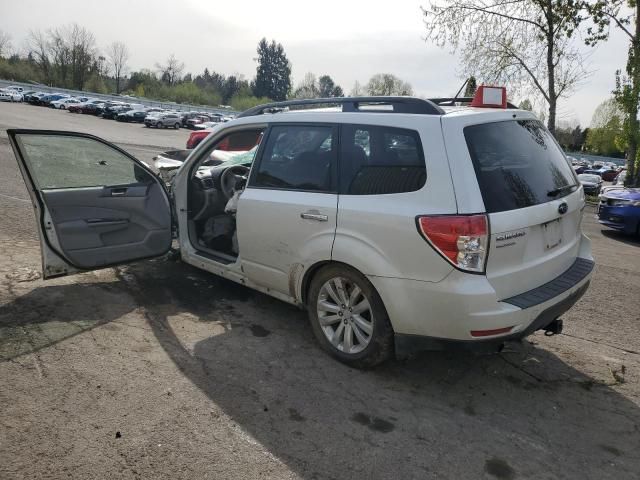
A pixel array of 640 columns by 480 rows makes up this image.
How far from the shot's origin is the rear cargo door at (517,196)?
2.97 m

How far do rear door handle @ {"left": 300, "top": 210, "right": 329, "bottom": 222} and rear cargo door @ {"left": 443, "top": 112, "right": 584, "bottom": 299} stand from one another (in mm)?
981

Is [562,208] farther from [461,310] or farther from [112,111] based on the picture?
[112,111]

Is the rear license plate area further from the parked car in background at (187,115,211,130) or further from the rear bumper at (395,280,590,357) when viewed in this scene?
the parked car in background at (187,115,211,130)

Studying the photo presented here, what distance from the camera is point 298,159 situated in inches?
153

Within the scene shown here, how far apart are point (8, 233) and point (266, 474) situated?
5441 millimetres

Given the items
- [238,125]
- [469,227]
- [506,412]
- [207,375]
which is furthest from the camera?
[238,125]

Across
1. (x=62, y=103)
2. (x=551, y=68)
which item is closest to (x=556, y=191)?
(x=551, y=68)

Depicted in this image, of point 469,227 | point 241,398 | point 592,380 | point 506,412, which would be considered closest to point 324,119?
point 469,227

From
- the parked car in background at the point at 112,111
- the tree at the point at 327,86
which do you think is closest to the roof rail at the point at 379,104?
the parked car in background at the point at 112,111

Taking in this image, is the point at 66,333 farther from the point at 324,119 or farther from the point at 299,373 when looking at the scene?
the point at 324,119

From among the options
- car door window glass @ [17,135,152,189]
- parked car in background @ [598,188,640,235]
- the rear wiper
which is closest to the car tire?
the rear wiper

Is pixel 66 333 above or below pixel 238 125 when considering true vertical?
below

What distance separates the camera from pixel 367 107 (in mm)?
3648

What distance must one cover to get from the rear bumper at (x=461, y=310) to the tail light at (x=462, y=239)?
0.08 meters
